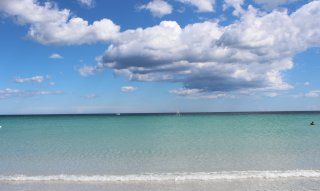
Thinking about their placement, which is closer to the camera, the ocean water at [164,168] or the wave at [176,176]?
the ocean water at [164,168]

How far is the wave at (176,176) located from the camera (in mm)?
17625

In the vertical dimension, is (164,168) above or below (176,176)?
above

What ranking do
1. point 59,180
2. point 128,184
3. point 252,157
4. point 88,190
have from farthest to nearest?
point 252,157
point 59,180
point 128,184
point 88,190

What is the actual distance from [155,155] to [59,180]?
8.45 metres

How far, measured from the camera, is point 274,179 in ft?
56.1

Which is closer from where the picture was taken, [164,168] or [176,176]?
[176,176]

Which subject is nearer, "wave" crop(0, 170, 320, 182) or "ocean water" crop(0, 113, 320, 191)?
"ocean water" crop(0, 113, 320, 191)

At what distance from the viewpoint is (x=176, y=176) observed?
716 inches

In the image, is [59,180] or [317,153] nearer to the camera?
[59,180]

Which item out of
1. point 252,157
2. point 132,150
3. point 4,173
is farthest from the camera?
point 132,150

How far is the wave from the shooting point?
17.6 m

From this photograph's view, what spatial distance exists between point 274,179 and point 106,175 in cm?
804

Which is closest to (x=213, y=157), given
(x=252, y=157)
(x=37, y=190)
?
(x=252, y=157)

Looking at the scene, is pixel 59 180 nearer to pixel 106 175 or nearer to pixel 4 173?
pixel 106 175
